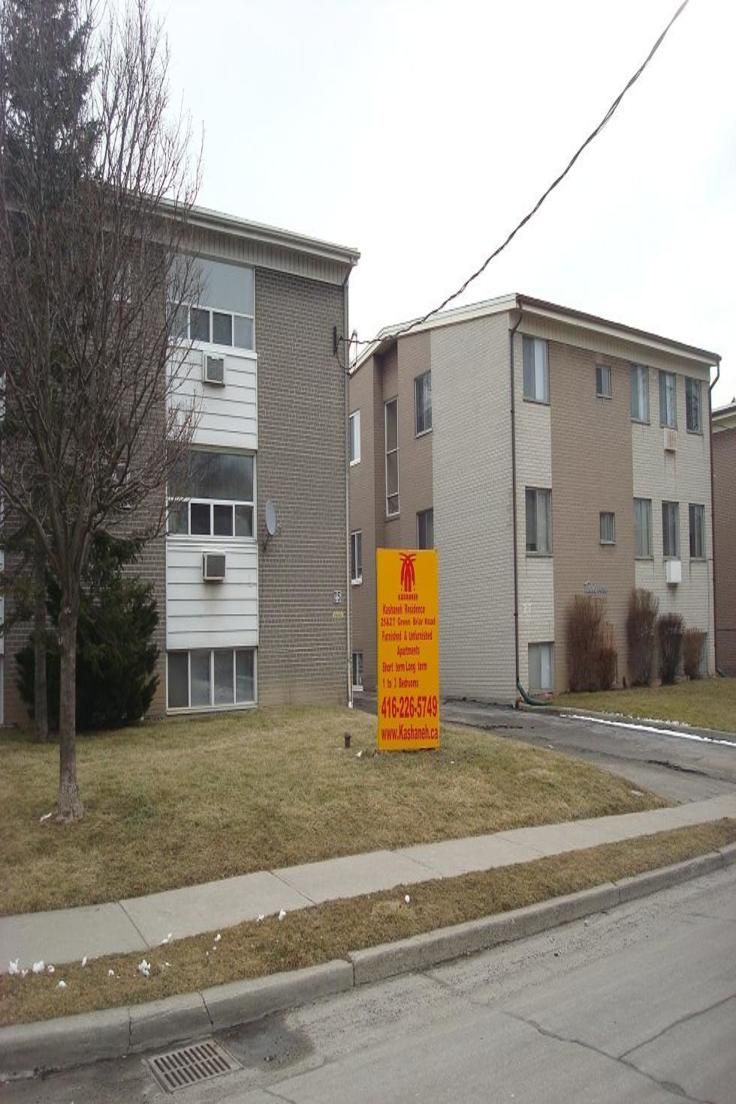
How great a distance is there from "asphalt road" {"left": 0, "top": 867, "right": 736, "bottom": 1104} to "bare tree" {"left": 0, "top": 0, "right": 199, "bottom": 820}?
3713 millimetres

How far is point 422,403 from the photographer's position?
23.3 m

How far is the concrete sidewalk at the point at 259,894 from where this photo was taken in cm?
518

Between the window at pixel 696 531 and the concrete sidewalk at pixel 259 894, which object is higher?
the window at pixel 696 531

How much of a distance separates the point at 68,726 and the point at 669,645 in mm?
18277

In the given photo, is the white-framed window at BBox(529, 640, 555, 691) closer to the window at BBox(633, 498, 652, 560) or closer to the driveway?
the driveway

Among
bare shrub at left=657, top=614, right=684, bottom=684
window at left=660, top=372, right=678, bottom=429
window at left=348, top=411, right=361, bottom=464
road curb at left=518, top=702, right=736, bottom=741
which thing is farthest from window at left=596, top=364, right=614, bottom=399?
road curb at left=518, top=702, right=736, bottom=741

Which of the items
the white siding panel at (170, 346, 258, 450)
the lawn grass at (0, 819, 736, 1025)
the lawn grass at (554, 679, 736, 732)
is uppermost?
the white siding panel at (170, 346, 258, 450)

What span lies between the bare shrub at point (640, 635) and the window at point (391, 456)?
7016 mm

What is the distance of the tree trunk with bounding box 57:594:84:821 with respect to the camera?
7.27 metres

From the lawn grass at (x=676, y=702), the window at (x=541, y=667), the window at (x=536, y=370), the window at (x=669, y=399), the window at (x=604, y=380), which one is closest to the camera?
the lawn grass at (x=676, y=702)

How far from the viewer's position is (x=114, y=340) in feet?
22.8

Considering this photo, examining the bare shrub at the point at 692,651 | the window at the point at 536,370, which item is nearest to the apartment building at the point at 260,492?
the window at the point at 536,370

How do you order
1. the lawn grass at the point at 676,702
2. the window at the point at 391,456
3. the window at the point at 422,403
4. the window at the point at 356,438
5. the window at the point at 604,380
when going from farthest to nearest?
the window at the point at 356,438
the window at the point at 391,456
the window at the point at 422,403
the window at the point at 604,380
the lawn grass at the point at 676,702

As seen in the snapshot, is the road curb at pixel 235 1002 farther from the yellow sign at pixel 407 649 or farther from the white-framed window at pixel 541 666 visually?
the white-framed window at pixel 541 666
